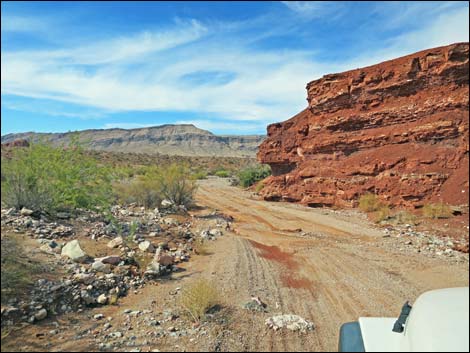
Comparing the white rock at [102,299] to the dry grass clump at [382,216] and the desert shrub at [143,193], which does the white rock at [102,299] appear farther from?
the desert shrub at [143,193]

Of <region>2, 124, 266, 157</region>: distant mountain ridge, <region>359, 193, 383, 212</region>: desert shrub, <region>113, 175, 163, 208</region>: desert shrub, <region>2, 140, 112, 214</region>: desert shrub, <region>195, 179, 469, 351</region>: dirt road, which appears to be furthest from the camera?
<region>2, 124, 266, 157</region>: distant mountain ridge

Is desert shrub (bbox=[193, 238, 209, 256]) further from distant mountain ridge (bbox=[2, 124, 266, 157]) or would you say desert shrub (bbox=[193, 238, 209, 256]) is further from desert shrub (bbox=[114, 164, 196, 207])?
distant mountain ridge (bbox=[2, 124, 266, 157])

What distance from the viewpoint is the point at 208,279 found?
6.20 meters

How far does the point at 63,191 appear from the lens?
766cm

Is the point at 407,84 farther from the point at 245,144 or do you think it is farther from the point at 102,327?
the point at 245,144

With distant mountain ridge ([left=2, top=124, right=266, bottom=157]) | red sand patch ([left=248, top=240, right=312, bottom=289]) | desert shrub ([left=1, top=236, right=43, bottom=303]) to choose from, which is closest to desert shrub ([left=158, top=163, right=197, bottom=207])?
red sand patch ([left=248, top=240, right=312, bottom=289])

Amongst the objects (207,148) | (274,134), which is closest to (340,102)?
(274,134)

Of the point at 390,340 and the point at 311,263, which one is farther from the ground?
the point at 390,340

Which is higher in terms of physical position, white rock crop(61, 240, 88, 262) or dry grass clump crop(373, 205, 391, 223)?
white rock crop(61, 240, 88, 262)

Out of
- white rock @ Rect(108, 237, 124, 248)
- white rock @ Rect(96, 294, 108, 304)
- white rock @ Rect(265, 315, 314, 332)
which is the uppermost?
white rock @ Rect(108, 237, 124, 248)

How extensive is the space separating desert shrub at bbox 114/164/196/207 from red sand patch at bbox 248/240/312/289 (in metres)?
6.27

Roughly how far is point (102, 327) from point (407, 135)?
13.5m

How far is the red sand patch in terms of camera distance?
620 cm

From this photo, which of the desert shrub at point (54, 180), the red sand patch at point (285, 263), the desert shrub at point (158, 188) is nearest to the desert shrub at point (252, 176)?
the desert shrub at point (158, 188)
